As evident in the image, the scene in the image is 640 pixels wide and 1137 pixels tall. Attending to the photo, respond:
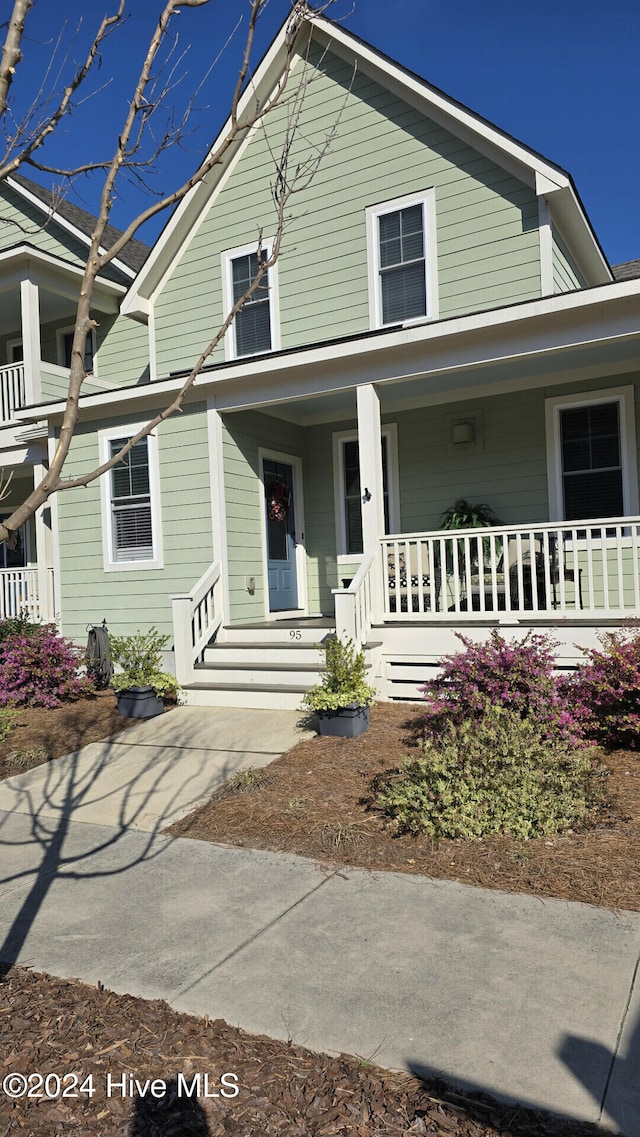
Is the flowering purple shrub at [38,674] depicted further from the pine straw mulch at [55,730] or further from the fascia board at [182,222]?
the fascia board at [182,222]

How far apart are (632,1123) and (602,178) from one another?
12775 mm

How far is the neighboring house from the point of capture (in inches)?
316

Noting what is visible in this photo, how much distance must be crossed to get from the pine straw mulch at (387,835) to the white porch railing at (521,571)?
1994mm

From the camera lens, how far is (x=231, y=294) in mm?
11156

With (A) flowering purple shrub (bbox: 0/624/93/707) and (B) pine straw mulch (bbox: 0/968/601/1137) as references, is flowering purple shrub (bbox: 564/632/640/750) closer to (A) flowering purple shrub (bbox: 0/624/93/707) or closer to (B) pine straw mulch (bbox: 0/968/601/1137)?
(B) pine straw mulch (bbox: 0/968/601/1137)

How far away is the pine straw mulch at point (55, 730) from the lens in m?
6.94

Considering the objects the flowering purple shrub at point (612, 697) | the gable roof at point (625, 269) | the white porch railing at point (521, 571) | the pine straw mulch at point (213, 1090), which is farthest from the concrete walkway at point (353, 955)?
the gable roof at point (625, 269)

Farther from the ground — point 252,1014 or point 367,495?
point 367,495

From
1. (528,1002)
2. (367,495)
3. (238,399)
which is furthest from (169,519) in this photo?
(528,1002)

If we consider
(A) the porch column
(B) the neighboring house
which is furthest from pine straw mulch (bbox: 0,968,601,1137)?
(A) the porch column

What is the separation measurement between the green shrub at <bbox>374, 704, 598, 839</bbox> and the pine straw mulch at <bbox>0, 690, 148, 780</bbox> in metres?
3.51

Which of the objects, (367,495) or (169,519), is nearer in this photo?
(367,495)

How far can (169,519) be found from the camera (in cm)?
1000

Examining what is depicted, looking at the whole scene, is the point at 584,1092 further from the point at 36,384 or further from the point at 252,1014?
the point at 36,384
